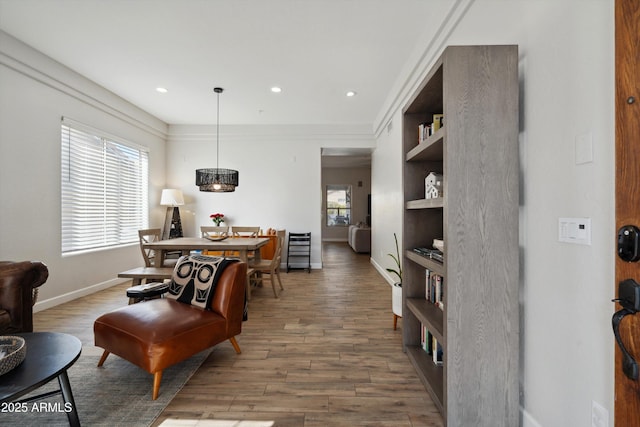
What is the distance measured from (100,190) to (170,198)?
1261 millimetres

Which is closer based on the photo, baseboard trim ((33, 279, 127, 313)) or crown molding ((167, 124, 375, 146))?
baseboard trim ((33, 279, 127, 313))

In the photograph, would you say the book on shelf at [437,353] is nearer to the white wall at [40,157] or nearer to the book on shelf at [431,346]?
the book on shelf at [431,346]

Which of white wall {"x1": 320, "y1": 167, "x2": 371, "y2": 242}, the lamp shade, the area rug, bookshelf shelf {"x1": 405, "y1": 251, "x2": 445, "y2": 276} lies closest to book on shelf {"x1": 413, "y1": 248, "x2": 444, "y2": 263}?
bookshelf shelf {"x1": 405, "y1": 251, "x2": 445, "y2": 276}

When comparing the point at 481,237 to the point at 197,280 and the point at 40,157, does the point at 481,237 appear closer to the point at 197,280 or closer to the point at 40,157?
the point at 197,280

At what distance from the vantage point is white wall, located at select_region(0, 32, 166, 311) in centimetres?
298

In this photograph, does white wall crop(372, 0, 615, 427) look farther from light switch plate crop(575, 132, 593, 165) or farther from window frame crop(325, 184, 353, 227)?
window frame crop(325, 184, 353, 227)

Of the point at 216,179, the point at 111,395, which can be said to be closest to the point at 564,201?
the point at 111,395

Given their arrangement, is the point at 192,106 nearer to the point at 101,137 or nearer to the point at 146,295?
the point at 101,137

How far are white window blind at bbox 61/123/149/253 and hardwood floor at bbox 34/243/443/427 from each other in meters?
1.01

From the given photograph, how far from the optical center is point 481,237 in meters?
1.45

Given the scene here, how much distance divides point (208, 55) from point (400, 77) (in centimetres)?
231

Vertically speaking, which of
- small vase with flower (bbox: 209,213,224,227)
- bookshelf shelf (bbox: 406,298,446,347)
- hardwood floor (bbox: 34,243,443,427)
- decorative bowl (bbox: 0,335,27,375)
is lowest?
hardwood floor (bbox: 34,243,443,427)

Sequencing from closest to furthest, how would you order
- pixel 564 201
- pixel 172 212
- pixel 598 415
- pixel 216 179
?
pixel 598 415, pixel 564 201, pixel 216 179, pixel 172 212

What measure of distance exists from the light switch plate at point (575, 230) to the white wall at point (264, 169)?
4771mm
